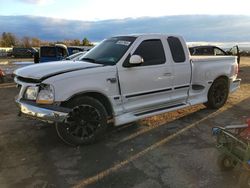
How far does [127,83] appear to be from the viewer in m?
5.79

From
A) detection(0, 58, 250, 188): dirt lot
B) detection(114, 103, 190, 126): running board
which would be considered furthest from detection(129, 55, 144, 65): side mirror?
detection(0, 58, 250, 188): dirt lot

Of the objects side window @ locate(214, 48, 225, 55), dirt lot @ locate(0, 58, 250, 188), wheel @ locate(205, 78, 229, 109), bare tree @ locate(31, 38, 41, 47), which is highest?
bare tree @ locate(31, 38, 41, 47)

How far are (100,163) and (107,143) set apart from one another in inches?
34.4

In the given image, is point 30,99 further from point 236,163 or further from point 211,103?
point 211,103

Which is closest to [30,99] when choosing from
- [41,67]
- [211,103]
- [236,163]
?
[41,67]

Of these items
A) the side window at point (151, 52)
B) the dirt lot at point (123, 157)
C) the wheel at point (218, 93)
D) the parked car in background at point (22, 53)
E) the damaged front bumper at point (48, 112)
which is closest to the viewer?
the dirt lot at point (123, 157)

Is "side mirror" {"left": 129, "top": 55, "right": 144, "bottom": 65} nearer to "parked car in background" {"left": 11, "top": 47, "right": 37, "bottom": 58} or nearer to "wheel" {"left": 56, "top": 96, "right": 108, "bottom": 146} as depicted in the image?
"wheel" {"left": 56, "top": 96, "right": 108, "bottom": 146}

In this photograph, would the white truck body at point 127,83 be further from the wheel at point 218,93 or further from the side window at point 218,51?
the side window at point 218,51

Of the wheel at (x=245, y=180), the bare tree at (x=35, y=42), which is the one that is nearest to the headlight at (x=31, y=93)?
the wheel at (x=245, y=180)

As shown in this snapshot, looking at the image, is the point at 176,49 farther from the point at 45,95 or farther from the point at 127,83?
the point at 45,95

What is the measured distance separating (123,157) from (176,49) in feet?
9.57

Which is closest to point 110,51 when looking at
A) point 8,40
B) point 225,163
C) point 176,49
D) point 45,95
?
point 176,49

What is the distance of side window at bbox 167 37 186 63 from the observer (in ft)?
21.8

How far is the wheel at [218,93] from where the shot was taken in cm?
777
